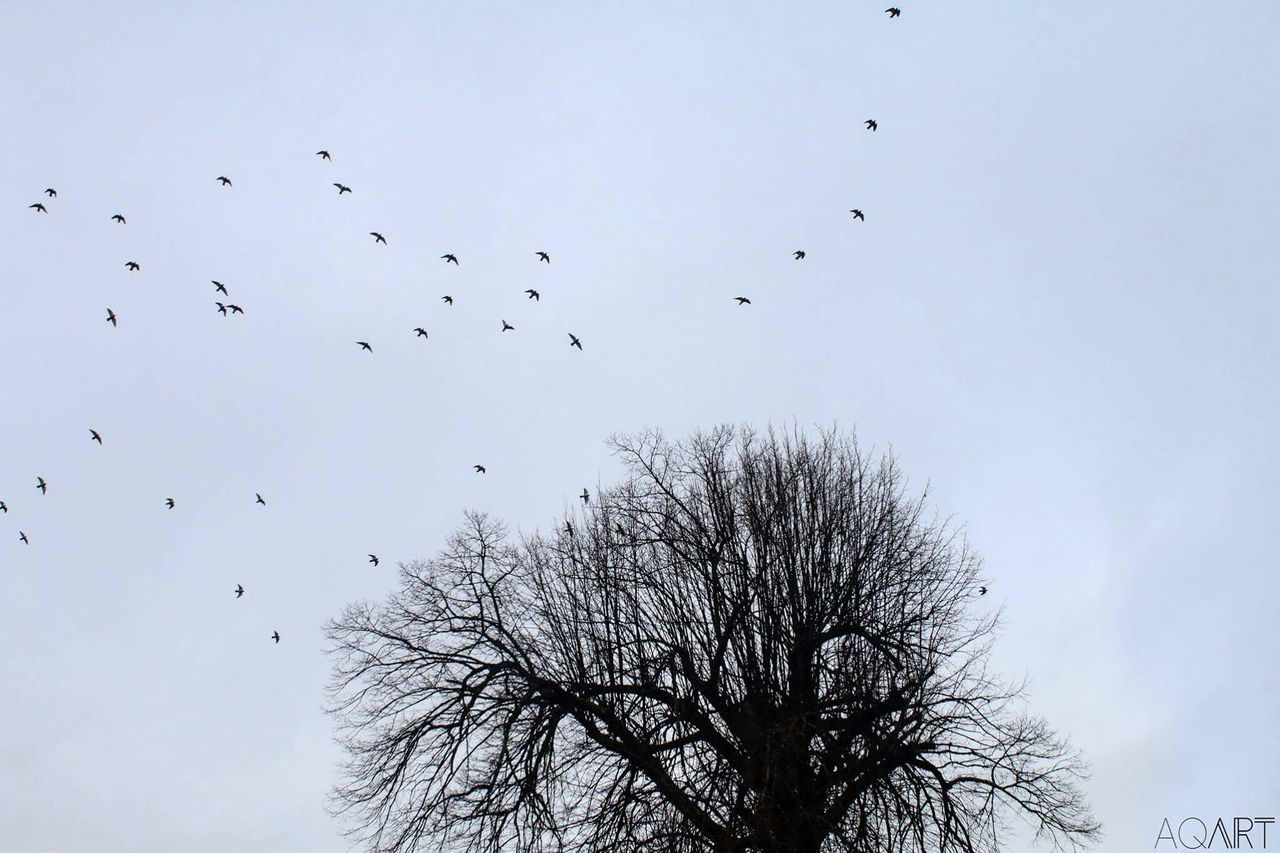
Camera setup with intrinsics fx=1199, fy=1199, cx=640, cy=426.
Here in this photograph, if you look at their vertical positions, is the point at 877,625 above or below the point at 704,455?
below

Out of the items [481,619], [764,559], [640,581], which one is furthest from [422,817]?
[764,559]

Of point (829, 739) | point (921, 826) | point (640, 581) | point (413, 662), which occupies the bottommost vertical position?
point (921, 826)

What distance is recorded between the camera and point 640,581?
2131cm

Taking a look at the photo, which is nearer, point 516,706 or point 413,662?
point 516,706

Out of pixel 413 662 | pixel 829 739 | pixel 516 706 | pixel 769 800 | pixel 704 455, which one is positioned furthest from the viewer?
pixel 704 455

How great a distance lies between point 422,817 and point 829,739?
260 inches

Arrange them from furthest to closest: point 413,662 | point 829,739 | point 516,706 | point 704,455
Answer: point 704,455 < point 413,662 < point 516,706 < point 829,739

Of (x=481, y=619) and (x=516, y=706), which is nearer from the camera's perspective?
(x=516, y=706)

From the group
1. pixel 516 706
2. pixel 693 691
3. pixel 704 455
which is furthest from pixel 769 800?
pixel 704 455

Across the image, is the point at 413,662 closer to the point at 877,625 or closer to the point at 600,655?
the point at 600,655

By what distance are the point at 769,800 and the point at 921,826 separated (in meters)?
2.36

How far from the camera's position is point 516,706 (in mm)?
19641

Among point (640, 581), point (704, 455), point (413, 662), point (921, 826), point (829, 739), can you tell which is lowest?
point (921, 826)

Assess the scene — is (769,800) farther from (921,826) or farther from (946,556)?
(946,556)
